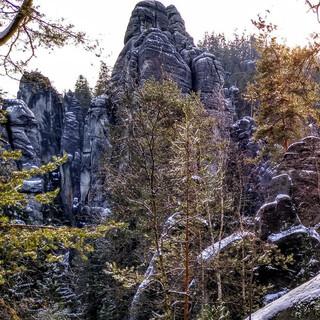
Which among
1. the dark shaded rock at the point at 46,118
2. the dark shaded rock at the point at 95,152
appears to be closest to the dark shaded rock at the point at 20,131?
the dark shaded rock at the point at 95,152

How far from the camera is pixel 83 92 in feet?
196

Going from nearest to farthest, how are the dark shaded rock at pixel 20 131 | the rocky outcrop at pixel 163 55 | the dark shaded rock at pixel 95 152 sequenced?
the rocky outcrop at pixel 163 55, the dark shaded rock at pixel 95 152, the dark shaded rock at pixel 20 131

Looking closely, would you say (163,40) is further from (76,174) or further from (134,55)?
(76,174)

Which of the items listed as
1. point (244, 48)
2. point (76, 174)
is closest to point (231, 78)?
point (244, 48)

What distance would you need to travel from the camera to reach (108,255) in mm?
21422

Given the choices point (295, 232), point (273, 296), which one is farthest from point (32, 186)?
point (273, 296)

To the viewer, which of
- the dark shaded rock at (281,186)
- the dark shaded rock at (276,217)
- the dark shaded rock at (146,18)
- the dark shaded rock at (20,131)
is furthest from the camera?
the dark shaded rock at (146,18)

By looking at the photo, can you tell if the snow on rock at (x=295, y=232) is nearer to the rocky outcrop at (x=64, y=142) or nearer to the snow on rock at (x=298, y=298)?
the snow on rock at (x=298, y=298)

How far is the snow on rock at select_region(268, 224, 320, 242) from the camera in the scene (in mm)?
11758

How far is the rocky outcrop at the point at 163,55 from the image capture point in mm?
33719

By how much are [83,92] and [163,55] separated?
28.8 metres

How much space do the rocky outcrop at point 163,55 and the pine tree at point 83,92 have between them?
19.6m

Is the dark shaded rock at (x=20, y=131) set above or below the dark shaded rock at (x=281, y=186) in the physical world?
above

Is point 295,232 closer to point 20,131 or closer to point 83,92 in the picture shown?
point 20,131
